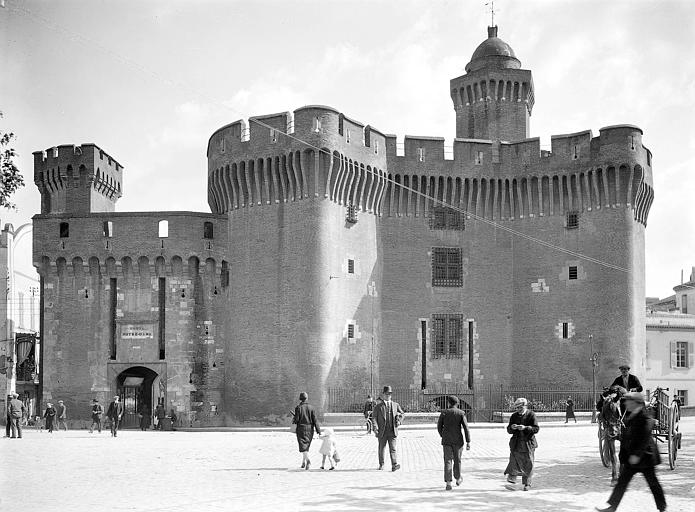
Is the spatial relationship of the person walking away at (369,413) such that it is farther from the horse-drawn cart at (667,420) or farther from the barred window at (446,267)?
the horse-drawn cart at (667,420)

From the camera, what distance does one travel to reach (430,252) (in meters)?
39.7

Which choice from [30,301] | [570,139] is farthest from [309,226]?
[30,301]

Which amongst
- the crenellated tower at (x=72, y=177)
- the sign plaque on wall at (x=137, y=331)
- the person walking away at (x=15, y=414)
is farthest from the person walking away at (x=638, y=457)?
the crenellated tower at (x=72, y=177)

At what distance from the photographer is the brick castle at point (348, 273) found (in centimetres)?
3619

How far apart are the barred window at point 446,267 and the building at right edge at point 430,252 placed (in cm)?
6

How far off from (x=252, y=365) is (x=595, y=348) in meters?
14.8

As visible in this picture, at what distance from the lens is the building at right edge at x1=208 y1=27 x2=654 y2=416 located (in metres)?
36.2

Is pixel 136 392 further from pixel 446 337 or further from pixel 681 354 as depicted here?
pixel 681 354

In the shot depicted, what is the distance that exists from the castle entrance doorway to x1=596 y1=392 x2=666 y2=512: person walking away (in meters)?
29.7

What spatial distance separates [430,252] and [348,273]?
14.4 feet

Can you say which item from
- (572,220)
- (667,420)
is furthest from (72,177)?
(667,420)

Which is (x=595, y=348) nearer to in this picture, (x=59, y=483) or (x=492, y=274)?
(x=492, y=274)

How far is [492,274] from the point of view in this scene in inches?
1582

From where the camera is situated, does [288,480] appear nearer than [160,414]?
Yes
